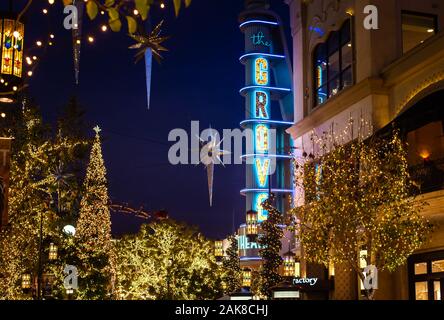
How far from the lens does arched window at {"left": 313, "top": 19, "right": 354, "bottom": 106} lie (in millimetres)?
31062

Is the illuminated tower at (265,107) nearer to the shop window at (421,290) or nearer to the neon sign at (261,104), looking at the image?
the neon sign at (261,104)

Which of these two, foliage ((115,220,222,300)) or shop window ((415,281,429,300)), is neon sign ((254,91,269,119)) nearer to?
foliage ((115,220,222,300))

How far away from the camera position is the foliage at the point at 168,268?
36500 millimetres

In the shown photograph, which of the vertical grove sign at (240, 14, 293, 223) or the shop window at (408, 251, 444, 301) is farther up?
the vertical grove sign at (240, 14, 293, 223)

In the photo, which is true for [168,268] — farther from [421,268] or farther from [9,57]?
[9,57]

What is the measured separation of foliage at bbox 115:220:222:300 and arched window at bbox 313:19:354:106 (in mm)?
11245

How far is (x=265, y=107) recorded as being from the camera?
57.4m

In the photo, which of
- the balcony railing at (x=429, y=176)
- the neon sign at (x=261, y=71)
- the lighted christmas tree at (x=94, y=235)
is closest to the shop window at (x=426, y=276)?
the balcony railing at (x=429, y=176)

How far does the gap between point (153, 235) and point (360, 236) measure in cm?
1792

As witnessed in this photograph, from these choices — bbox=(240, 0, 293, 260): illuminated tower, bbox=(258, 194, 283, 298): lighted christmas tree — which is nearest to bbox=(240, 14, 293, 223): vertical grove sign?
bbox=(240, 0, 293, 260): illuminated tower

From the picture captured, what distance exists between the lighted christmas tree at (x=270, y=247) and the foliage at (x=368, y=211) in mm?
14365

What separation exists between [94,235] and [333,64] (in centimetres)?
1445

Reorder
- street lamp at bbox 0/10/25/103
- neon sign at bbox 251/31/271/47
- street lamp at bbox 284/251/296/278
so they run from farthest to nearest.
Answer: neon sign at bbox 251/31/271/47 < street lamp at bbox 284/251/296/278 < street lamp at bbox 0/10/25/103

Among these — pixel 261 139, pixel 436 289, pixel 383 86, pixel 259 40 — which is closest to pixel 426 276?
pixel 436 289
